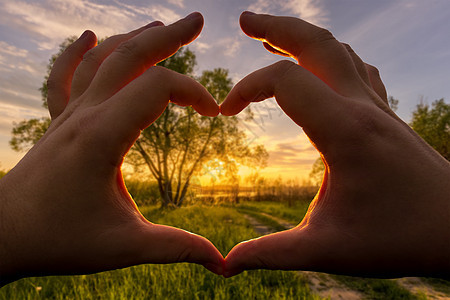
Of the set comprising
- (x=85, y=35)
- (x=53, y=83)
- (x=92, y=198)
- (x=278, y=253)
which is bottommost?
(x=278, y=253)

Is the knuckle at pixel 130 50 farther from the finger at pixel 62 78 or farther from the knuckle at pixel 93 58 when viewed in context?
the finger at pixel 62 78

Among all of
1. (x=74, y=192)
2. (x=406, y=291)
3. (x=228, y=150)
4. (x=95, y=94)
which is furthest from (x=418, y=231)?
(x=228, y=150)

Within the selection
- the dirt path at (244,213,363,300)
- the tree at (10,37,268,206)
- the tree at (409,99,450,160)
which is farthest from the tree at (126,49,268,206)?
the tree at (409,99,450,160)

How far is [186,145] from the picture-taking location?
1462cm

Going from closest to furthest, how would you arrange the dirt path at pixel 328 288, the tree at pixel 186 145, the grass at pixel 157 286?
the grass at pixel 157 286 < the dirt path at pixel 328 288 < the tree at pixel 186 145

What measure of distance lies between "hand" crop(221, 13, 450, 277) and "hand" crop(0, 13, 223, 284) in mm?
435

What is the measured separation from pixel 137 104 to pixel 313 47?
892 millimetres

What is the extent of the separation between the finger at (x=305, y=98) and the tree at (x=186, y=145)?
43.2ft

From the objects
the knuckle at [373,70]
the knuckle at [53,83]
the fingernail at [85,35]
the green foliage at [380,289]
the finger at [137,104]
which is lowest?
the green foliage at [380,289]

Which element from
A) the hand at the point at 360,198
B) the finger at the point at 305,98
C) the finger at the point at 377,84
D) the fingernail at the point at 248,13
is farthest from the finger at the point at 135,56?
the finger at the point at 377,84

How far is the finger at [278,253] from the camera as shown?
0.94 meters

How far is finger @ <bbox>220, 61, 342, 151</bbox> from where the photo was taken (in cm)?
93

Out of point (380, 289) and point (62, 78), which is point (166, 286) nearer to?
point (62, 78)

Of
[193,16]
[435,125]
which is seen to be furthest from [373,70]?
[435,125]
